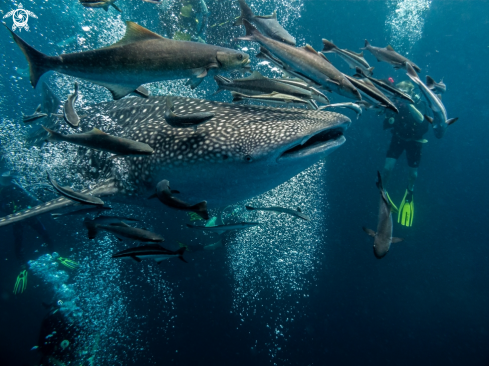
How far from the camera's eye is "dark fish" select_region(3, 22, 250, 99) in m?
1.78

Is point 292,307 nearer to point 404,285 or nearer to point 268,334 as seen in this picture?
point 268,334

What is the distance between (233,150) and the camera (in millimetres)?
2082

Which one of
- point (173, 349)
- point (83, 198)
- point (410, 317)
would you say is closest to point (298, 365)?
point (173, 349)

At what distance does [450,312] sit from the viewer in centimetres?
1858

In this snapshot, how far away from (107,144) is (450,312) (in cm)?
2539

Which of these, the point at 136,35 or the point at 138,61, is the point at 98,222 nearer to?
the point at 138,61

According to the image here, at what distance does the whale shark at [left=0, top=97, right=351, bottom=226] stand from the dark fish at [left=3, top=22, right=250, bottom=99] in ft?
1.81

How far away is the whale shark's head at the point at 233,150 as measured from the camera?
77.1 inches

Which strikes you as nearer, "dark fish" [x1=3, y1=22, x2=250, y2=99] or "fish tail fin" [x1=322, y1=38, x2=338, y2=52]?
"dark fish" [x1=3, y1=22, x2=250, y2=99]

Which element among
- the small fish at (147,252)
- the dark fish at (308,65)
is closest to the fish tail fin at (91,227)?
the small fish at (147,252)

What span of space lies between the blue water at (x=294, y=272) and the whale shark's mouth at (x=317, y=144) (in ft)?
13.4

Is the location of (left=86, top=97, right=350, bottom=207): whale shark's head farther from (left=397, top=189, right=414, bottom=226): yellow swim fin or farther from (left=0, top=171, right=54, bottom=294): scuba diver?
(left=0, top=171, right=54, bottom=294): scuba diver

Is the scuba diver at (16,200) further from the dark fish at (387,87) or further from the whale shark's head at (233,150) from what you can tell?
the dark fish at (387,87)

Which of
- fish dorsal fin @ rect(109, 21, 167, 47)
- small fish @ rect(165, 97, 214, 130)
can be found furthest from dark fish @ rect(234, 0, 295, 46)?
small fish @ rect(165, 97, 214, 130)
